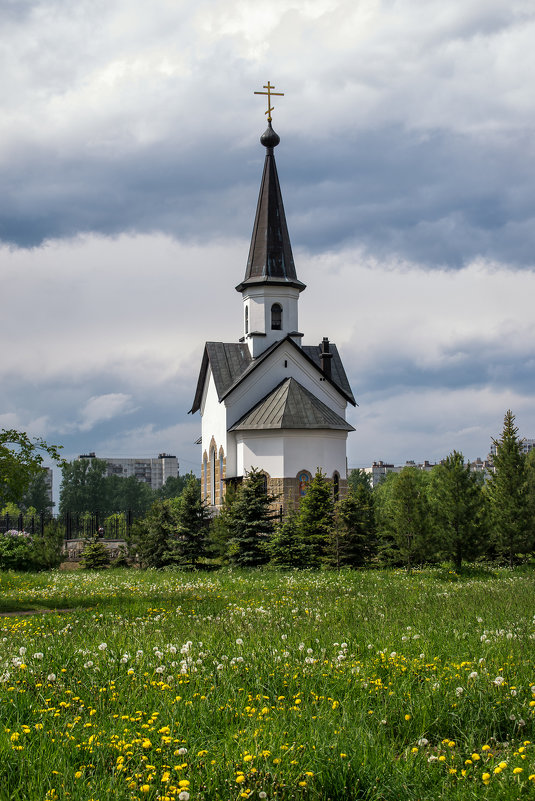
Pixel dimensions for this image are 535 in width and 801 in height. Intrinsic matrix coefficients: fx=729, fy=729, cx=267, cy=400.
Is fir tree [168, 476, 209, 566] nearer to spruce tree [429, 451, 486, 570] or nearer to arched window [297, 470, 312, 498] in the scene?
spruce tree [429, 451, 486, 570]

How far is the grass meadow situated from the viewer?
14.6ft

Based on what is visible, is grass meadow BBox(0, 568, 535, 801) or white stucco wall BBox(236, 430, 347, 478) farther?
white stucco wall BBox(236, 430, 347, 478)

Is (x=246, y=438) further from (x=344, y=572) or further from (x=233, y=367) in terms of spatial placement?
(x=344, y=572)

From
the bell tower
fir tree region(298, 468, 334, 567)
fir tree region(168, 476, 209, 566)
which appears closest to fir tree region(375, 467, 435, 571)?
fir tree region(298, 468, 334, 567)

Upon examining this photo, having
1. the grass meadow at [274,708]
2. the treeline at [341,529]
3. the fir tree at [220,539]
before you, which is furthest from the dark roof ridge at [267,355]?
the grass meadow at [274,708]

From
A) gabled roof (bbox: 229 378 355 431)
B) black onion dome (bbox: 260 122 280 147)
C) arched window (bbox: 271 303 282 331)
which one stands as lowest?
gabled roof (bbox: 229 378 355 431)

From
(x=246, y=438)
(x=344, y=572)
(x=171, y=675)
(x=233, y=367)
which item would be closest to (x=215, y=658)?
(x=171, y=675)

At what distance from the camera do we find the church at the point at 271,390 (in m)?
33.7

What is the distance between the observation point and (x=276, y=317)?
127 ft

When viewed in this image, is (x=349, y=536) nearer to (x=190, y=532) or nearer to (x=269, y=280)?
(x=190, y=532)

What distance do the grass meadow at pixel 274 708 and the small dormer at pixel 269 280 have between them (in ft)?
96.4

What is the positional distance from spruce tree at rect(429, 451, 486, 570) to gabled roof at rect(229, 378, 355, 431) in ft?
28.8

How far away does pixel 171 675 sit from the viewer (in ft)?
20.7

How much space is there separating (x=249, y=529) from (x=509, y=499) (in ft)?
36.4
